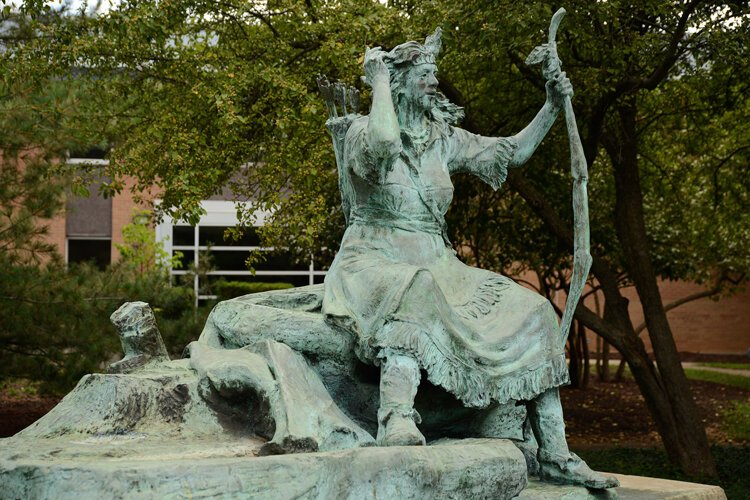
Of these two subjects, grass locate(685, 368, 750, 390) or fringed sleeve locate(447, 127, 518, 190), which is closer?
fringed sleeve locate(447, 127, 518, 190)

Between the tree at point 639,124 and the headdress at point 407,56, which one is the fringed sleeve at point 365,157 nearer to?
the headdress at point 407,56

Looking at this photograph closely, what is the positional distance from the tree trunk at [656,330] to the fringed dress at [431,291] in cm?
→ 547

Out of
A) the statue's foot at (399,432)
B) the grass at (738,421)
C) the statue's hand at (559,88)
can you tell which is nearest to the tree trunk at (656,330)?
the grass at (738,421)

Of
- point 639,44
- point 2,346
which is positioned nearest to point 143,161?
point 2,346

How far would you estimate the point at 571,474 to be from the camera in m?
5.00

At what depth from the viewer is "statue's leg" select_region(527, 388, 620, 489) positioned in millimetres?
5012

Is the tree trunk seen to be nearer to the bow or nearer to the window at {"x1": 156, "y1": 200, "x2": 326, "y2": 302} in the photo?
the bow

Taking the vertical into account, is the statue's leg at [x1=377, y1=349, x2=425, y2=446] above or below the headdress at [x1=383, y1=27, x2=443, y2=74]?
below

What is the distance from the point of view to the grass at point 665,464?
10383 millimetres

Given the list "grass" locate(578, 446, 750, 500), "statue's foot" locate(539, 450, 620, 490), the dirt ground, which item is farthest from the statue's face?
the dirt ground

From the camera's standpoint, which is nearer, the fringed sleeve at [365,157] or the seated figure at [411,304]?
the seated figure at [411,304]

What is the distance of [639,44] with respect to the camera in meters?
9.51

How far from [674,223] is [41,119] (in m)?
8.79

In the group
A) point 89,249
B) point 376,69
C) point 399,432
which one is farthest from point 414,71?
point 89,249
